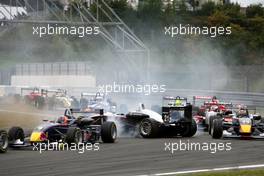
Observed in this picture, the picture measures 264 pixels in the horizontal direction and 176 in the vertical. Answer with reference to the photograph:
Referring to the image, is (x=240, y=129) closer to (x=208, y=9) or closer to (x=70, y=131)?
(x=70, y=131)

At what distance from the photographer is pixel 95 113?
70.7 feet

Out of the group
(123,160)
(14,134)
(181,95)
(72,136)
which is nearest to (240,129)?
(72,136)

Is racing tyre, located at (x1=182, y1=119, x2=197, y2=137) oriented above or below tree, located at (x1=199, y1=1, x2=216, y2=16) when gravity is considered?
below

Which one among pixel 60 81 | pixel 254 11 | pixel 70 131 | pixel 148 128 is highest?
pixel 254 11

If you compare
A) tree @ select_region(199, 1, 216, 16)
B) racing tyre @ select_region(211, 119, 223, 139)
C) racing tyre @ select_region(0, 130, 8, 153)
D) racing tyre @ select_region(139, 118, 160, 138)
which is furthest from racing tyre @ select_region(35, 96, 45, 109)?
tree @ select_region(199, 1, 216, 16)

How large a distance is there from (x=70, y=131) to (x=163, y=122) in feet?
14.6

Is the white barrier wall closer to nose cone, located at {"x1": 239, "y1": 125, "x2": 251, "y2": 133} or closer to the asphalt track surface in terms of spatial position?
nose cone, located at {"x1": 239, "y1": 125, "x2": 251, "y2": 133}

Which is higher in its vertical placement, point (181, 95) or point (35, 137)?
point (181, 95)

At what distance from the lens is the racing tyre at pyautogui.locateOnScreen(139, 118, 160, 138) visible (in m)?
21.5

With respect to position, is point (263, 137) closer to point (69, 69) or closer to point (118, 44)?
point (118, 44)

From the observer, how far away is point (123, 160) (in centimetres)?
1587

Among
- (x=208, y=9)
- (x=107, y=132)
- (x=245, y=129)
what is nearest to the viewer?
(x=107, y=132)

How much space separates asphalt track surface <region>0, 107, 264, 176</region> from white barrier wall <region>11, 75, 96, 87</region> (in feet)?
78.9

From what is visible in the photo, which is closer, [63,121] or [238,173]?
[238,173]
